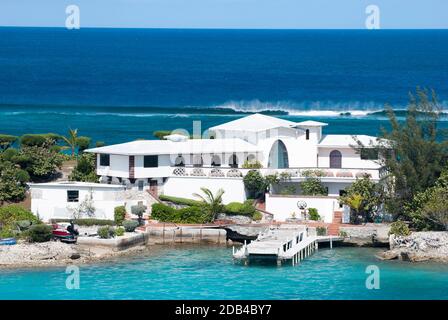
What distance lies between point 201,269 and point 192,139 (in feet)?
53.2

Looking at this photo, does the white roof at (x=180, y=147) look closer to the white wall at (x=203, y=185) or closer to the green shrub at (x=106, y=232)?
the white wall at (x=203, y=185)

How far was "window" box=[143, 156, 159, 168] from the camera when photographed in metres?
70.4

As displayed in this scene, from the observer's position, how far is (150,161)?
2778 inches

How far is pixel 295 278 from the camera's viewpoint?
2288 inches

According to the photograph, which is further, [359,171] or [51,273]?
[359,171]

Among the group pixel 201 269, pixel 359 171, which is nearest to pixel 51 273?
pixel 201 269

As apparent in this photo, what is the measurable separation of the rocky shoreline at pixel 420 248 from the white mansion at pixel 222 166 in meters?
6.33

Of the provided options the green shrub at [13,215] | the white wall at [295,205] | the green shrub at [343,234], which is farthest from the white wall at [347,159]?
the green shrub at [13,215]

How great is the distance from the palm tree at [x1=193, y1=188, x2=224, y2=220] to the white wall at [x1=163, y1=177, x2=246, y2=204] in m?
0.42

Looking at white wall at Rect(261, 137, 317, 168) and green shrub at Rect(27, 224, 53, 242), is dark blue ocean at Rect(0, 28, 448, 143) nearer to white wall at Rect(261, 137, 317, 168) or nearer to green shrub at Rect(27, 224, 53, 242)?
white wall at Rect(261, 137, 317, 168)

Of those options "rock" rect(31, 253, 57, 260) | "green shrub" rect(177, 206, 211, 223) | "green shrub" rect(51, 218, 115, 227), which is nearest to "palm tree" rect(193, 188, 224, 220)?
"green shrub" rect(177, 206, 211, 223)

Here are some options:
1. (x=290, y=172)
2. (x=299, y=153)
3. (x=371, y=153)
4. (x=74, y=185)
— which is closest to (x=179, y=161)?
(x=290, y=172)

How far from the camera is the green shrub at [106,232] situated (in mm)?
63781
